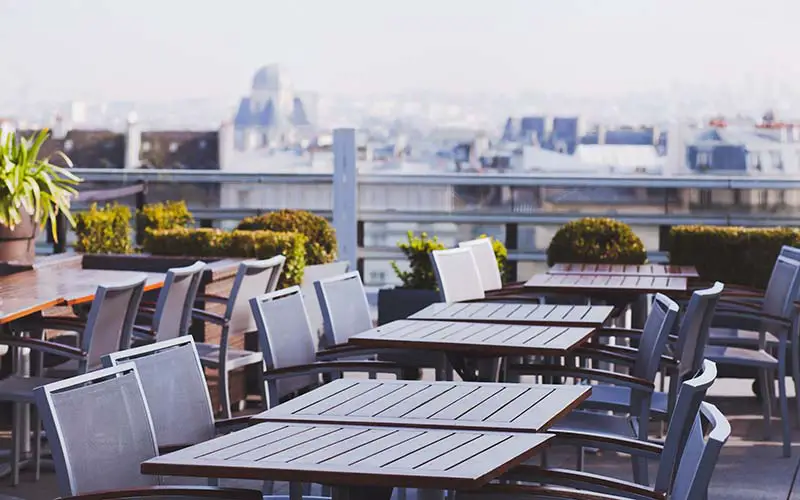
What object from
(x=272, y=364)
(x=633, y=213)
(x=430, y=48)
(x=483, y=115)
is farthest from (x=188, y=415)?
(x=430, y=48)

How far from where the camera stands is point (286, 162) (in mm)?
14453

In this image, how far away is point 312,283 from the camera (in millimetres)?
6926

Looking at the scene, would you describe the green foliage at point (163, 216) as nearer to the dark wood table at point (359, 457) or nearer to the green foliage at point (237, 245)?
the green foliage at point (237, 245)

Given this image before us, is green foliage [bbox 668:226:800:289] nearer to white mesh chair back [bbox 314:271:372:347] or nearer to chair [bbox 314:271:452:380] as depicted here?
chair [bbox 314:271:452:380]

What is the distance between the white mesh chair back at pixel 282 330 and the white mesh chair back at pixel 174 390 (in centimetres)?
84

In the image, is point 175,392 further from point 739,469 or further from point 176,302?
point 739,469

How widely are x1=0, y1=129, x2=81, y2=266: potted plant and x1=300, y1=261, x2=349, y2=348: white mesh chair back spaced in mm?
1353

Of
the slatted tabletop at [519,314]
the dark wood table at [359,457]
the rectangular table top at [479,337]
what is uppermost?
the dark wood table at [359,457]

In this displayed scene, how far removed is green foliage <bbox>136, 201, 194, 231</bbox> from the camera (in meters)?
9.06

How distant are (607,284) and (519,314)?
1253mm

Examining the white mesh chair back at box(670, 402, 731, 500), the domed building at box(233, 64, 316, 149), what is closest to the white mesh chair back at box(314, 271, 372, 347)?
the white mesh chair back at box(670, 402, 731, 500)

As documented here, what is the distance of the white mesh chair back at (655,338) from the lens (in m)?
3.96

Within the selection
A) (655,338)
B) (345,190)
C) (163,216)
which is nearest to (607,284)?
(655,338)

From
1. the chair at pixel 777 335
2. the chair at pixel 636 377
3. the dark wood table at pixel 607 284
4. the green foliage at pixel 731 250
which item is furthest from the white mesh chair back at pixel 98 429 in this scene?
the green foliage at pixel 731 250
